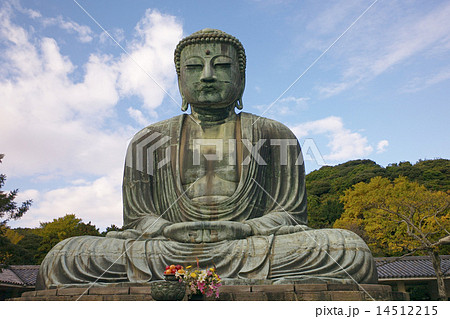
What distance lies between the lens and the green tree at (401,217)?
19.3 m

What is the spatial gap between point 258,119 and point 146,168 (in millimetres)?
2248

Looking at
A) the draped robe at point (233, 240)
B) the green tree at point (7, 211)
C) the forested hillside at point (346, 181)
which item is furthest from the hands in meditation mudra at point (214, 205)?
the forested hillside at point (346, 181)

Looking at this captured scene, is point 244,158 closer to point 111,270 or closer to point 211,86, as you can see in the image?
point 211,86

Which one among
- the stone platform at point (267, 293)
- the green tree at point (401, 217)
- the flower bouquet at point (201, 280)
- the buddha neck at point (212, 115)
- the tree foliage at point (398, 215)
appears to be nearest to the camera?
the flower bouquet at point (201, 280)

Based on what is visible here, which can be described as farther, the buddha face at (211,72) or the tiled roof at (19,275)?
the tiled roof at (19,275)

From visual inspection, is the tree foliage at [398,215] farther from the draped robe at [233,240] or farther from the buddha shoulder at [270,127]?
the draped robe at [233,240]

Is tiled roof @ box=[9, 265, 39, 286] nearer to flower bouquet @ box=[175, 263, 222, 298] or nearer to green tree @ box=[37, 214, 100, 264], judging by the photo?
green tree @ box=[37, 214, 100, 264]

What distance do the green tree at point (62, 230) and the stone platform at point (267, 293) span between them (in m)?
19.4

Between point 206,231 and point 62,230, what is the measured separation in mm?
20820

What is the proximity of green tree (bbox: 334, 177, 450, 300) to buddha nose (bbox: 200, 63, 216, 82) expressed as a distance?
11.9m

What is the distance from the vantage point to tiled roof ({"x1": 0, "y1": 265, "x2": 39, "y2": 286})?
56.9 feet

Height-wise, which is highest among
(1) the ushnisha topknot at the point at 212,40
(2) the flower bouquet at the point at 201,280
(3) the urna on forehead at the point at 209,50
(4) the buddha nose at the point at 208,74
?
(1) the ushnisha topknot at the point at 212,40

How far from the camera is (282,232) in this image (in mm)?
6770

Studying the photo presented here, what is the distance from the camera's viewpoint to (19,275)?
1847 cm
